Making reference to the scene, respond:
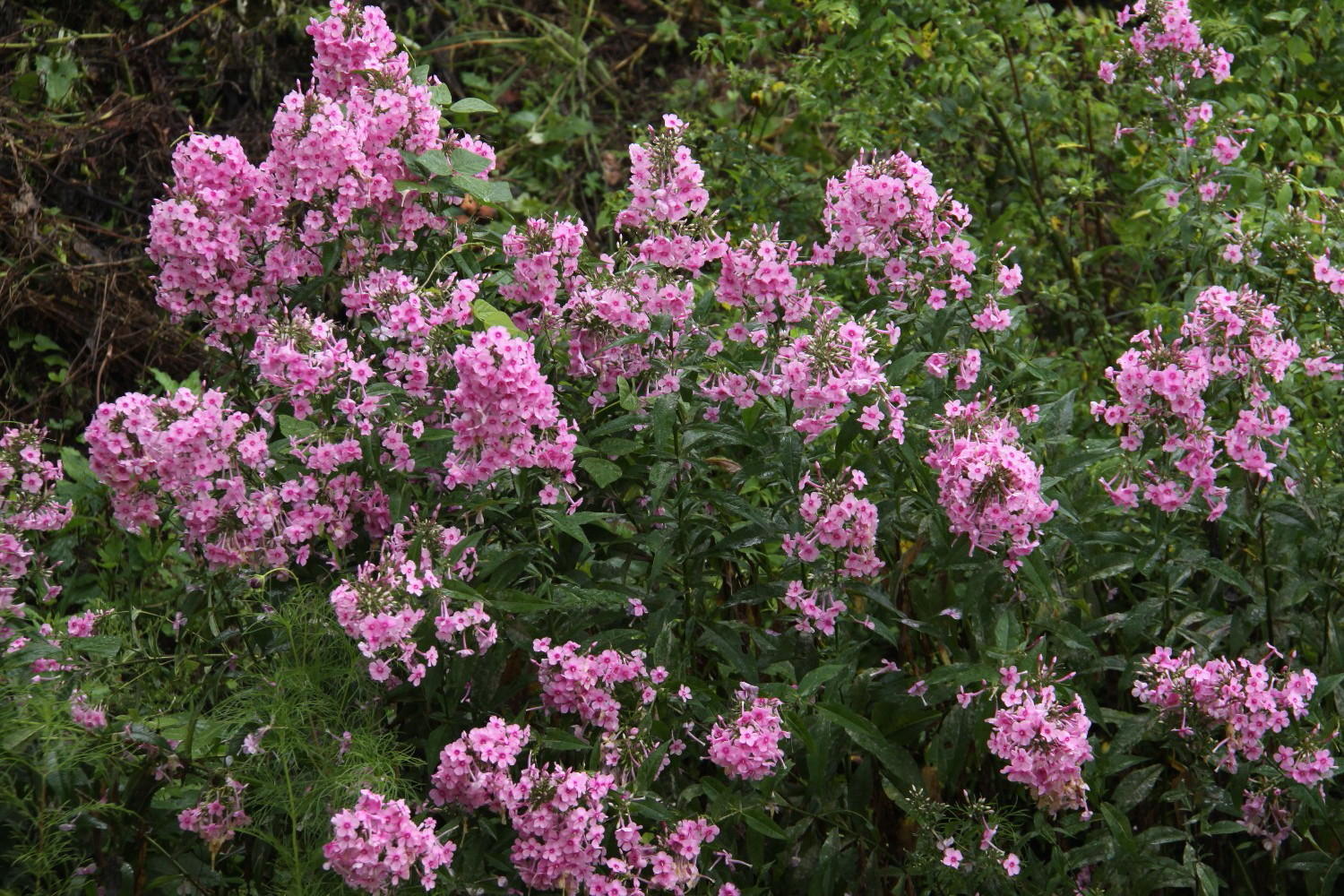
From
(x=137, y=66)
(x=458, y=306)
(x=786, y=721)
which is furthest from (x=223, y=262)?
(x=137, y=66)

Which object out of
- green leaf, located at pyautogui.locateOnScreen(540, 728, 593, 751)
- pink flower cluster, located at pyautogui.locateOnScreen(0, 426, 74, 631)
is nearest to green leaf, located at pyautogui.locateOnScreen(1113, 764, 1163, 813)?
green leaf, located at pyautogui.locateOnScreen(540, 728, 593, 751)

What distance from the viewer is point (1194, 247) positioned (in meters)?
3.67

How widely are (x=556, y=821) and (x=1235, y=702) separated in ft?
3.88

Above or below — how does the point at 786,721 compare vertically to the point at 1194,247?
below

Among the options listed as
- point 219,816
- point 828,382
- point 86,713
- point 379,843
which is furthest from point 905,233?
point 86,713

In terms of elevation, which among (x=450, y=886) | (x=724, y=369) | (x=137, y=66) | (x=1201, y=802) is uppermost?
(x=724, y=369)

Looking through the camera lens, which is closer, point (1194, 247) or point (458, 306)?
point (458, 306)

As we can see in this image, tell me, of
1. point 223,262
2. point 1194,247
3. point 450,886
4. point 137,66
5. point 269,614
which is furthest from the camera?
point 137,66

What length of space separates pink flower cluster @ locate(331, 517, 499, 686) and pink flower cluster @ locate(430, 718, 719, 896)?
16 centimetres

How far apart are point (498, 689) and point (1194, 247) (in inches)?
78.1

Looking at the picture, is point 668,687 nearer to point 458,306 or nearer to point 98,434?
point 458,306

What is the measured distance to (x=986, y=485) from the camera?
2.52 metres

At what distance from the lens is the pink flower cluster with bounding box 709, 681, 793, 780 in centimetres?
260

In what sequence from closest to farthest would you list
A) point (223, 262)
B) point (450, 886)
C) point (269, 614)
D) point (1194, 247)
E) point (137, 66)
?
1. point (450, 886)
2. point (269, 614)
3. point (223, 262)
4. point (1194, 247)
5. point (137, 66)
